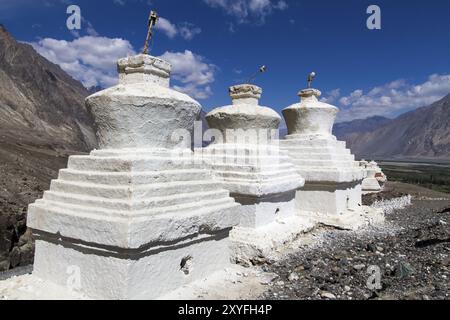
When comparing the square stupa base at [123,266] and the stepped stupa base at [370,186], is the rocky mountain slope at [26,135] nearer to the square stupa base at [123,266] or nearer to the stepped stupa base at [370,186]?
the square stupa base at [123,266]

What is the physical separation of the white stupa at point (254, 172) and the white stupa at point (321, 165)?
4.18 ft

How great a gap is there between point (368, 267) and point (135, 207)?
405 cm

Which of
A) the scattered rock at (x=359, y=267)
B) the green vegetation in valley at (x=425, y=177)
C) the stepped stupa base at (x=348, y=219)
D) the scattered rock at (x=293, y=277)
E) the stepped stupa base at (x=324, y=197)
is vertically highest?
the stepped stupa base at (x=324, y=197)

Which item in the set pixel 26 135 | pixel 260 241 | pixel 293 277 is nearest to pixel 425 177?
pixel 26 135

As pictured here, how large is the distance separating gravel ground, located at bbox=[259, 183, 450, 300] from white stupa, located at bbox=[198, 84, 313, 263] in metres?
0.56

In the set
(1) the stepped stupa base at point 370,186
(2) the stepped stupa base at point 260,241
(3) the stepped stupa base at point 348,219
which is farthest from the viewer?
(1) the stepped stupa base at point 370,186

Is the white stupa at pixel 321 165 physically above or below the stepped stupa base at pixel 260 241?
above

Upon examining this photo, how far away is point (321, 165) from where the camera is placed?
10414 mm

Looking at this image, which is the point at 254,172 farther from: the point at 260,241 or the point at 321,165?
the point at 321,165

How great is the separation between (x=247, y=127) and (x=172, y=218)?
417 centimetres

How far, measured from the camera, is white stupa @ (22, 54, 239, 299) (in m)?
4.75

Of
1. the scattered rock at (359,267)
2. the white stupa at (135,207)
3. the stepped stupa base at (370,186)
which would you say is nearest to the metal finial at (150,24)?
the white stupa at (135,207)

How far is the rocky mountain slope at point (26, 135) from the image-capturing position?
17750 mm
